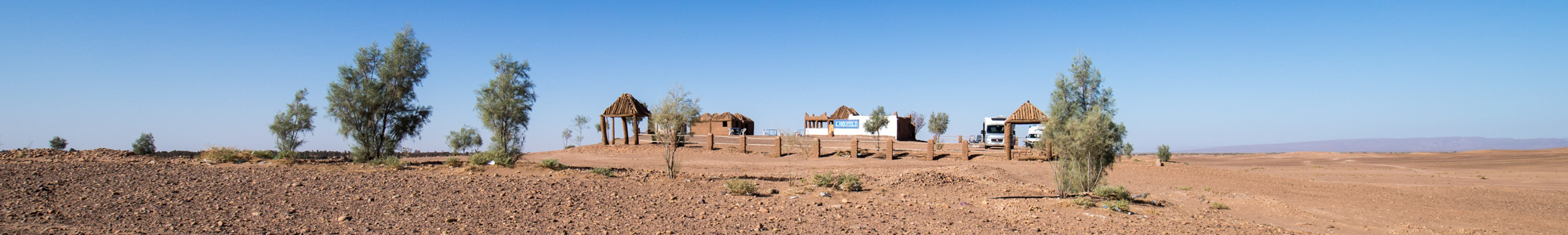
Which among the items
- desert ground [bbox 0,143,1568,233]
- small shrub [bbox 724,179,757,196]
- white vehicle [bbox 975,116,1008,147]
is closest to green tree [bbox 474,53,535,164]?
desert ground [bbox 0,143,1568,233]

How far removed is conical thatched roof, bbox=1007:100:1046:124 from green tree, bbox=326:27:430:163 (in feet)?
60.3

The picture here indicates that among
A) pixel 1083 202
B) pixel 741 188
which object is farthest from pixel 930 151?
pixel 741 188

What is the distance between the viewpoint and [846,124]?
49500 mm

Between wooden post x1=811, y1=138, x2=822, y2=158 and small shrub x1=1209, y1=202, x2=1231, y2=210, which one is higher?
wooden post x1=811, y1=138, x2=822, y2=158

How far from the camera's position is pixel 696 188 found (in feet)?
40.0

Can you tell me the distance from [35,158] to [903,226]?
1686cm

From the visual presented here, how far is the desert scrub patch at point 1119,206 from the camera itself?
10.9 m

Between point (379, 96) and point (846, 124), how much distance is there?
35.6 metres

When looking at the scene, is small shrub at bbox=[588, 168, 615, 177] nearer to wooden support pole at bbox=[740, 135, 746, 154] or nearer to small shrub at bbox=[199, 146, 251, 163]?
small shrub at bbox=[199, 146, 251, 163]

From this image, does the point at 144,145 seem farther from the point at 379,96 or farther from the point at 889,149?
the point at 889,149

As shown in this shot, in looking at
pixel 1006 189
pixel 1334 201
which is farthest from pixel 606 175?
pixel 1334 201

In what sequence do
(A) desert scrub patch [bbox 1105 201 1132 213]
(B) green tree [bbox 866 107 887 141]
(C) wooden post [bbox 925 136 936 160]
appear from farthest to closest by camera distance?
1. (B) green tree [bbox 866 107 887 141]
2. (C) wooden post [bbox 925 136 936 160]
3. (A) desert scrub patch [bbox 1105 201 1132 213]

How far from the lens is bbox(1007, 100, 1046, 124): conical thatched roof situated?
2362cm

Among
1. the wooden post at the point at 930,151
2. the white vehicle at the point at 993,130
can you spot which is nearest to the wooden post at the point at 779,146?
the wooden post at the point at 930,151
